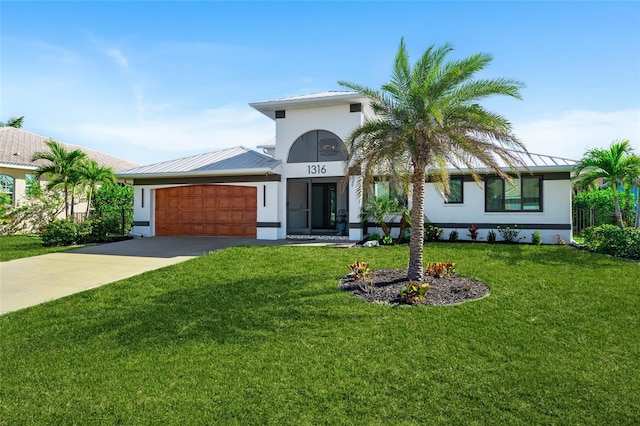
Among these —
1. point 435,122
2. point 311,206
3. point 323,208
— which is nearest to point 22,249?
point 311,206

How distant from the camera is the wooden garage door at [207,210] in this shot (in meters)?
17.5

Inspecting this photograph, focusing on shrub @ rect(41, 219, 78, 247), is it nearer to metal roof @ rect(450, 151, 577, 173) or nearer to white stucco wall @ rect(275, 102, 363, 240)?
white stucco wall @ rect(275, 102, 363, 240)

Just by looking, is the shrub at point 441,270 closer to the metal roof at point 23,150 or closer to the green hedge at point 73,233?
the green hedge at point 73,233

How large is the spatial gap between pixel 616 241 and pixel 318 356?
38.2 ft

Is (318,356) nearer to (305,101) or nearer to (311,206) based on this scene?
(305,101)

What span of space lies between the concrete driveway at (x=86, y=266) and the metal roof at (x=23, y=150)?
10.9m

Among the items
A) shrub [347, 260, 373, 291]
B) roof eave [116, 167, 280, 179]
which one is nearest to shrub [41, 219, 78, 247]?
roof eave [116, 167, 280, 179]

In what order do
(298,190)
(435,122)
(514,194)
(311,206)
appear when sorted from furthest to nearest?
(298,190)
(311,206)
(514,194)
(435,122)

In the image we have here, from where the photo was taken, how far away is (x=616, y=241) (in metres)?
12.1

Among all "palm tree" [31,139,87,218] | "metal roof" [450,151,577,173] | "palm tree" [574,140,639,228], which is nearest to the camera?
"palm tree" [574,140,639,228]

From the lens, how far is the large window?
16.5 meters

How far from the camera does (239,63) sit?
13.0 m

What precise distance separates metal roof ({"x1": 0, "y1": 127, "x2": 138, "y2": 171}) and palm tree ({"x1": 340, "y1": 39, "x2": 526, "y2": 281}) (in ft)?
71.6

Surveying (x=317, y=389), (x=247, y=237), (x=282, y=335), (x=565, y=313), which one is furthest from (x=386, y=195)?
(x=317, y=389)
